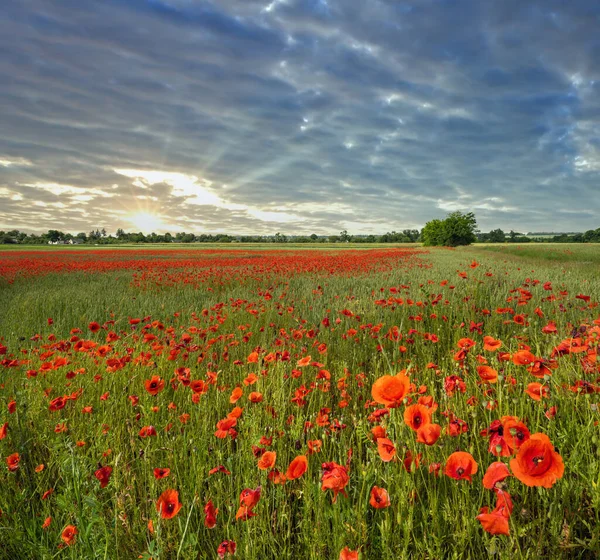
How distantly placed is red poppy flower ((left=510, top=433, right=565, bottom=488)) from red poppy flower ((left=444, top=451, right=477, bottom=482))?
0.13 metres

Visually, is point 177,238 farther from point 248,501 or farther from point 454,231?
point 248,501

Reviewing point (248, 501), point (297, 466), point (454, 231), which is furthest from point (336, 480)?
point (454, 231)

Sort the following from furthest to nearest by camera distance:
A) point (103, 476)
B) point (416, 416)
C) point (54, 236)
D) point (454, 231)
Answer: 1. point (54, 236)
2. point (454, 231)
3. point (103, 476)
4. point (416, 416)

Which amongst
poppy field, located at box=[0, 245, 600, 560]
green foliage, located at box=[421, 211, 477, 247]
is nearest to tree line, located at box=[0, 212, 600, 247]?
green foliage, located at box=[421, 211, 477, 247]

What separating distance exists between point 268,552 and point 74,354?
3.34m

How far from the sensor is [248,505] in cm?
113

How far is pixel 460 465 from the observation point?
1.06 m

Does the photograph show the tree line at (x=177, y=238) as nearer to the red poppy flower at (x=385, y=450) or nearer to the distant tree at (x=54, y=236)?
the distant tree at (x=54, y=236)

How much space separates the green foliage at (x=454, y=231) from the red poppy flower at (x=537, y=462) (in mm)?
79854

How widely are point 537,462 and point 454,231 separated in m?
81.4

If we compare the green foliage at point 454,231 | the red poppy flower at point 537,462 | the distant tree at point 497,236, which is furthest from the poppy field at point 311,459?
the distant tree at point 497,236

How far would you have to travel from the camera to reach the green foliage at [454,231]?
2943 inches

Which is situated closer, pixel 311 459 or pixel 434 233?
pixel 311 459

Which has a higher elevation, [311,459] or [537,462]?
[537,462]
